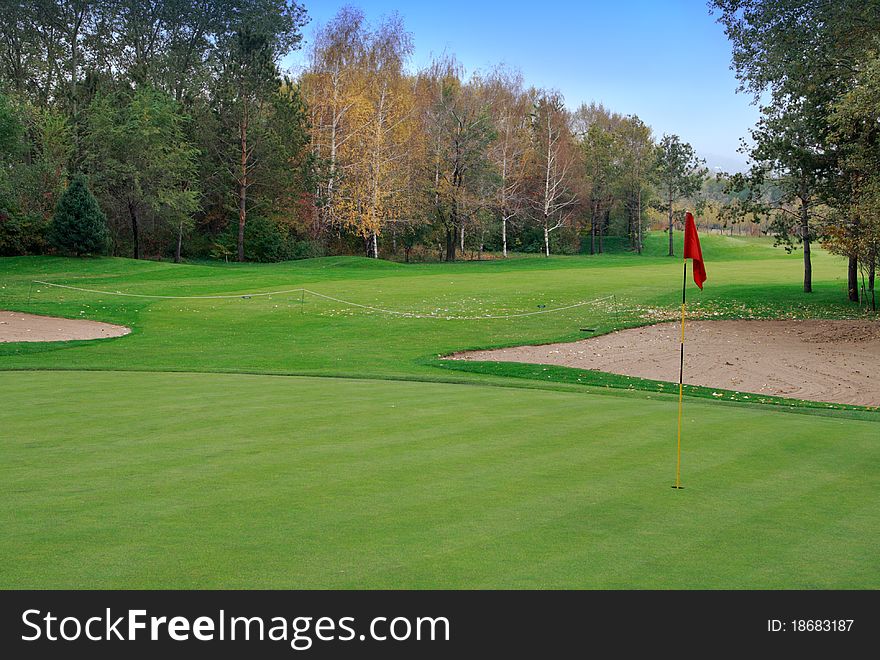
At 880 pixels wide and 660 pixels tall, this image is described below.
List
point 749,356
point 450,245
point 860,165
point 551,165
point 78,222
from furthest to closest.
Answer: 1. point 551,165
2. point 450,245
3. point 78,222
4. point 860,165
5. point 749,356

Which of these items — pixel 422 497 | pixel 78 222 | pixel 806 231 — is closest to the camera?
pixel 422 497

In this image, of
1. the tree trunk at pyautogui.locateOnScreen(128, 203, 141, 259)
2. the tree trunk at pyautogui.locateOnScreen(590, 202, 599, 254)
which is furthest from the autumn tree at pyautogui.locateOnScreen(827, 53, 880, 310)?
the tree trunk at pyautogui.locateOnScreen(590, 202, 599, 254)

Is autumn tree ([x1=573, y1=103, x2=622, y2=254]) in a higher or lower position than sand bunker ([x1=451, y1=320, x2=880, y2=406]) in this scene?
higher

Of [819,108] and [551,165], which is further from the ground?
[551,165]

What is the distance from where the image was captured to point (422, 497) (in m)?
6.18

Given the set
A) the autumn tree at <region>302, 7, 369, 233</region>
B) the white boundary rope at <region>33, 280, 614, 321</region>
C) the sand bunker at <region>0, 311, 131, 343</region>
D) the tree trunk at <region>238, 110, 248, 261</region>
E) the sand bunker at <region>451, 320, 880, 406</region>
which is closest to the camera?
the sand bunker at <region>451, 320, 880, 406</region>

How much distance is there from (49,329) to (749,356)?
18.7 meters

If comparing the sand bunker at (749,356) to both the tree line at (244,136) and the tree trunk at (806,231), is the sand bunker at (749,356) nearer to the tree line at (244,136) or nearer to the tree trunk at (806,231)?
the tree trunk at (806,231)

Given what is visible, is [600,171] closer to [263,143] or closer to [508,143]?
[508,143]

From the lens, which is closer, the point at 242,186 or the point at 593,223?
the point at 242,186

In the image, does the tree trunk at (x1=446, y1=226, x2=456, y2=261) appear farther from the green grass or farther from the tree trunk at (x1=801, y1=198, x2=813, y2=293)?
the green grass

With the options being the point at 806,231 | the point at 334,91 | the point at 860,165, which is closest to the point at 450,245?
the point at 334,91

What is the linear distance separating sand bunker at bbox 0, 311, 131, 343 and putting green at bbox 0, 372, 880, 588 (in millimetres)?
12075

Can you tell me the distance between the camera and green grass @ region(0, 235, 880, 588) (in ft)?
15.5
